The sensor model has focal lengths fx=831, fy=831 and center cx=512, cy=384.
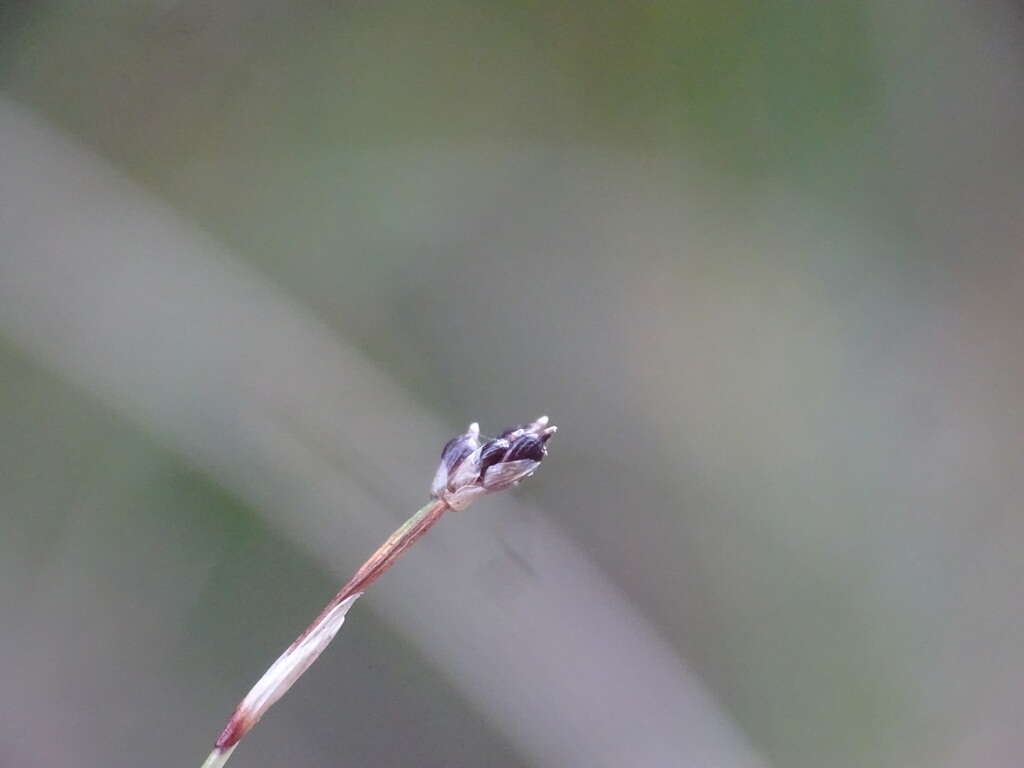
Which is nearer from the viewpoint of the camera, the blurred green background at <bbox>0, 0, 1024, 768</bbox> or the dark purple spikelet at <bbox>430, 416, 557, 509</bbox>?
the dark purple spikelet at <bbox>430, 416, 557, 509</bbox>

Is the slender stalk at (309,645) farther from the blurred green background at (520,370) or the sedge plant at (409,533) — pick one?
the blurred green background at (520,370)

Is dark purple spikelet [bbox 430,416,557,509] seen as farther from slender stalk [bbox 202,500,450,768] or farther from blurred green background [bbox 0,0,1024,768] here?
blurred green background [bbox 0,0,1024,768]

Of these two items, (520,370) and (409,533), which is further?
(520,370)

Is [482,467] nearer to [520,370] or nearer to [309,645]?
[309,645]

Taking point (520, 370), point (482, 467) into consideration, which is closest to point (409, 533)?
point (482, 467)

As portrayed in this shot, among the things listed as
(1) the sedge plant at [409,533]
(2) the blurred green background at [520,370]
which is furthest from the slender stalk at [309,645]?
(2) the blurred green background at [520,370]

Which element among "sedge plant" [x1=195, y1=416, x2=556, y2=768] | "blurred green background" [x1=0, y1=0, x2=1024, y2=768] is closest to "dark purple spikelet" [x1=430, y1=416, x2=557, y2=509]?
"sedge plant" [x1=195, y1=416, x2=556, y2=768]

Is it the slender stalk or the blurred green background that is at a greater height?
the blurred green background
